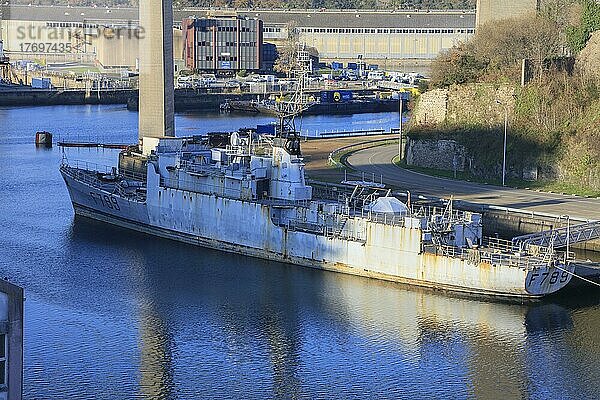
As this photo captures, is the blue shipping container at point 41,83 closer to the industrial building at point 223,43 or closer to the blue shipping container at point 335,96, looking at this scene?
the industrial building at point 223,43

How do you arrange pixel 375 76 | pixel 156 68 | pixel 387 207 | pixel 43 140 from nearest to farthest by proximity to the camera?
pixel 387 207
pixel 156 68
pixel 43 140
pixel 375 76

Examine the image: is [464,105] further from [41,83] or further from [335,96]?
[41,83]

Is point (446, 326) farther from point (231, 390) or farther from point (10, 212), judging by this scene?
point (10, 212)

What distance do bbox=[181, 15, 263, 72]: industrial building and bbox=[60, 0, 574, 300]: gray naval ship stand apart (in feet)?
171

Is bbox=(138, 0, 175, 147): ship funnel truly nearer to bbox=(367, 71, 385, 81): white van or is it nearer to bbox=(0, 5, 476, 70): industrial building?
bbox=(367, 71, 385, 81): white van

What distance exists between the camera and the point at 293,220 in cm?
3041

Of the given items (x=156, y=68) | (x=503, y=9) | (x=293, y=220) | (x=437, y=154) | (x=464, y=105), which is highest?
(x=503, y=9)

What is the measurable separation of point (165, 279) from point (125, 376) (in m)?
6.75

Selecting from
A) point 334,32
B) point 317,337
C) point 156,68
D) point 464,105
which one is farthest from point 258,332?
point 334,32

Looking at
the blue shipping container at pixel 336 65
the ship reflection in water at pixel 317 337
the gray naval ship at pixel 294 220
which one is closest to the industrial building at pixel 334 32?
the blue shipping container at pixel 336 65

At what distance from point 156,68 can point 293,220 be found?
667 inches

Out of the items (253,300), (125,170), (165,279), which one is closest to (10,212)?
(125,170)

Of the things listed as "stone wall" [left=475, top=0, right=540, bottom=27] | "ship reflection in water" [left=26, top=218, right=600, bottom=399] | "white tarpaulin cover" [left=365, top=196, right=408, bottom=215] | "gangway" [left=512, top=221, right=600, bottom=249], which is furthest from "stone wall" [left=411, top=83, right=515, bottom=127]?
"ship reflection in water" [left=26, top=218, right=600, bottom=399]

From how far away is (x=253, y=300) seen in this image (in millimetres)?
26391
